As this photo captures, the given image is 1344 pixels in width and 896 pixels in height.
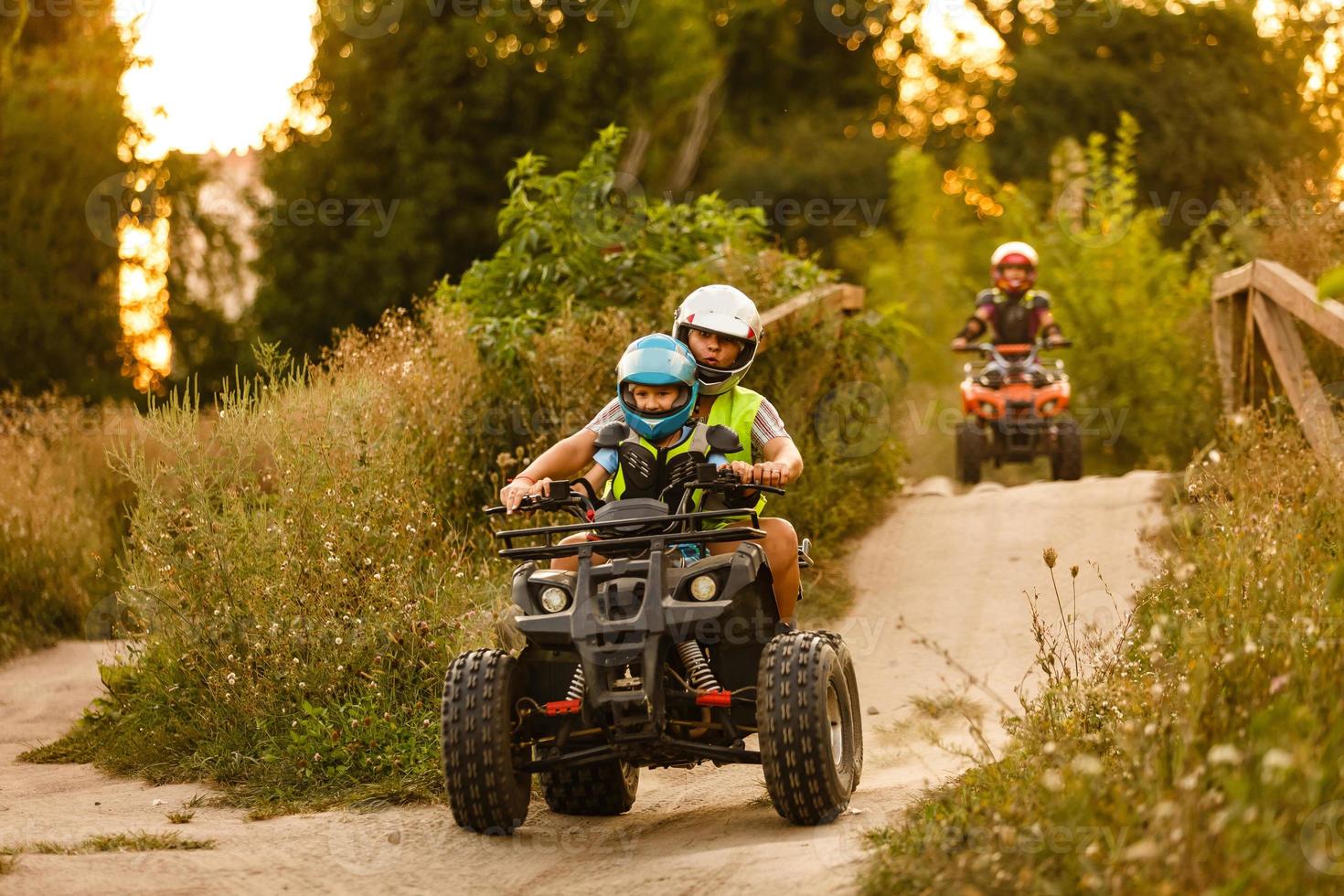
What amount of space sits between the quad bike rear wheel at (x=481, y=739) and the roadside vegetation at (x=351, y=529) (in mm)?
875

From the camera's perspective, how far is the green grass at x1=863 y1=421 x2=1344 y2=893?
352 cm

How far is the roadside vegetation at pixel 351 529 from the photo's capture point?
6695 mm

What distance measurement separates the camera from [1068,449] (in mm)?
12625

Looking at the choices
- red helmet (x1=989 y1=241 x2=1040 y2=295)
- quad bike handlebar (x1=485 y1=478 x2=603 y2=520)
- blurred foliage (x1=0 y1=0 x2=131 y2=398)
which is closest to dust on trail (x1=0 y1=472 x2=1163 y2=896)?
quad bike handlebar (x1=485 y1=478 x2=603 y2=520)

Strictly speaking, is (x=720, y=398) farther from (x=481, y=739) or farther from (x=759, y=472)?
(x=481, y=739)

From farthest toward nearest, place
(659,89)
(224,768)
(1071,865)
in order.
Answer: (659,89)
(224,768)
(1071,865)

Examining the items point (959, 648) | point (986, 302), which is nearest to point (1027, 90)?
point (986, 302)

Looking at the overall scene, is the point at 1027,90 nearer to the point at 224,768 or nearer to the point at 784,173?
the point at 784,173

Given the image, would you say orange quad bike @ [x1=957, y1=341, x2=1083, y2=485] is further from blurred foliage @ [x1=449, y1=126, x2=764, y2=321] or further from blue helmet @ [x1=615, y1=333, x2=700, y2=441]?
blue helmet @ [x1=615, y1=333, x2=700, y2=441]

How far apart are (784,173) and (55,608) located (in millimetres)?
21319

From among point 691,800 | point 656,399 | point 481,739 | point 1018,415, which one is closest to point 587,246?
point 1018,415

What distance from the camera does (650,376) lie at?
5840 mm

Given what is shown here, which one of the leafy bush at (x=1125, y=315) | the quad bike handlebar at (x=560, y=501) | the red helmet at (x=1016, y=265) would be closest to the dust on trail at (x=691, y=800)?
the quad bike handlebar at (x=560, y=501)

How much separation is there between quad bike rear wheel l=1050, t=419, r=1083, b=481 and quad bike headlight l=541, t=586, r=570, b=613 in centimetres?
807
